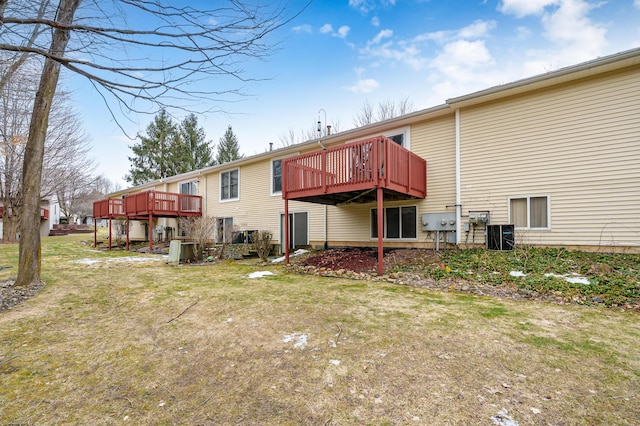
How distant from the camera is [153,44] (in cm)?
326

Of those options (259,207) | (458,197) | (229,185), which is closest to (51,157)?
(229,185)

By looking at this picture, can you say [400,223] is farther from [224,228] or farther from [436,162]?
[224,228]

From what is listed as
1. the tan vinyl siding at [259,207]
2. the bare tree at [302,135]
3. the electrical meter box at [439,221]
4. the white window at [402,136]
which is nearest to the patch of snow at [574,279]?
the electrical meter box at [439,221]

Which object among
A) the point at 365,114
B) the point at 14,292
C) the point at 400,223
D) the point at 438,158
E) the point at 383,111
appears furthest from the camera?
the point at 365,114

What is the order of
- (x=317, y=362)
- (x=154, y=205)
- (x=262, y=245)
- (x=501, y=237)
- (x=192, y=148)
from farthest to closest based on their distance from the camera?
(x=192, y=148)
(x=154, y=205)
(x=262, y=245)
(x=501, y=237)
(x=317, y=362)

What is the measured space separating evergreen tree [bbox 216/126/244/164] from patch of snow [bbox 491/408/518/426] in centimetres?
3460

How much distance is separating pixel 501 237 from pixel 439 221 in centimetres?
165

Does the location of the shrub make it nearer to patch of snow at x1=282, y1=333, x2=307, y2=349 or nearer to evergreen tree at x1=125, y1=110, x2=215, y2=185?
patch of snow at x1=282, y1=333, x2=307, y2=349

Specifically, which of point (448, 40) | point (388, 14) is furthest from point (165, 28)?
point (448, 40)

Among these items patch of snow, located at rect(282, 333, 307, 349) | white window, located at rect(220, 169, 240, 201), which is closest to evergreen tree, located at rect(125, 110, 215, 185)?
white window, located at rect(220, 169, 240, 201)

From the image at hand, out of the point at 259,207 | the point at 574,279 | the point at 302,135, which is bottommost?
the point at 574,279

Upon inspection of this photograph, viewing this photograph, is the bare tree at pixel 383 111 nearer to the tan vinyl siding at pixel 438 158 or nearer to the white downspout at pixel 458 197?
the tan vinyl siding at pixel 438 158

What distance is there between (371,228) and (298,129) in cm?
1881

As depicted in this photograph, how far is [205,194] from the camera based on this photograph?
16797 mm
